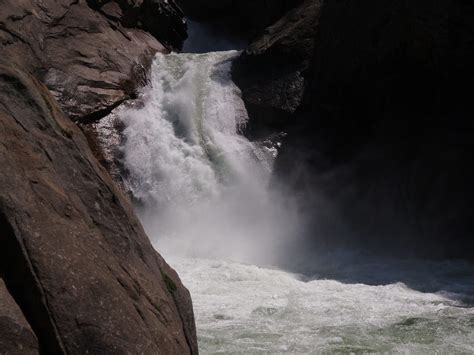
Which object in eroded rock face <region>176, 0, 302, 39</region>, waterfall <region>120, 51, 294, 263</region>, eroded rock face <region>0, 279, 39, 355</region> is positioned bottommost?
eroded rock face <region>0, 279, 39, 355</region>

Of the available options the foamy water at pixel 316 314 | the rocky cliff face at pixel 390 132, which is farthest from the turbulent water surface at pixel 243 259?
the rocky cliff face at pixel 390 132

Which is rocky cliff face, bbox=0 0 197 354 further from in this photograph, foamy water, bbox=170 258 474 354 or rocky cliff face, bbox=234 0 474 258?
rocky cliff face, bbox=234 0 474 258

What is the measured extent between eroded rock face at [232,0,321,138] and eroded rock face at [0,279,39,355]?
12.7 meters

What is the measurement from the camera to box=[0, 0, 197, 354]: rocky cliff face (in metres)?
4.43

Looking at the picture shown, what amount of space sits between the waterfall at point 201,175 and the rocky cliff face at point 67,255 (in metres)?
7.73

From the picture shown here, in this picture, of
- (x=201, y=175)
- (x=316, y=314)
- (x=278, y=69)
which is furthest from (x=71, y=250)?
(x=278, y=69)

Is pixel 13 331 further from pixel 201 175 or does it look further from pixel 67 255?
pixel 201 175

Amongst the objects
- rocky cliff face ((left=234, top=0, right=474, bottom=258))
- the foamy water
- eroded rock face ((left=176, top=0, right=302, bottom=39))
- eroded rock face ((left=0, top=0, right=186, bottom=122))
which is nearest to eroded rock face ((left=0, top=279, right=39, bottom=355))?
the foamy water

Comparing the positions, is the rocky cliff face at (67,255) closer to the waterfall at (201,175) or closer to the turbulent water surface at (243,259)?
the turbulent water surface at (243,259)

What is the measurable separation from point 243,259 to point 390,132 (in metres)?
4.66

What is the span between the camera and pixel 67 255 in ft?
15.5

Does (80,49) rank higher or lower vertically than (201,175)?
higher

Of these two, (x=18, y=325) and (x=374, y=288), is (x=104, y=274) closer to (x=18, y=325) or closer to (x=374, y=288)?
(x=18, y=325)

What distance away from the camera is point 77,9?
1773 cm
